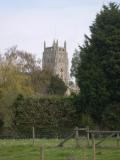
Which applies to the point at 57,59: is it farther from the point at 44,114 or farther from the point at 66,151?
the point at 66,151

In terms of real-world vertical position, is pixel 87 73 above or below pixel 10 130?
above

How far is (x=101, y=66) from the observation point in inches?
2052

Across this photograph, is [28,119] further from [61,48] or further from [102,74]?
[61,48]

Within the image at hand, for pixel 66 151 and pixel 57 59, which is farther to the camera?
pixel 57 59

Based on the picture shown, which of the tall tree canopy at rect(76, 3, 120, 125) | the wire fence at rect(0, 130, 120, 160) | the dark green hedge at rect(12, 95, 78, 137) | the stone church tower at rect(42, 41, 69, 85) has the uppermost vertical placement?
the stone church tower at rect(42, 41, 69, 85)

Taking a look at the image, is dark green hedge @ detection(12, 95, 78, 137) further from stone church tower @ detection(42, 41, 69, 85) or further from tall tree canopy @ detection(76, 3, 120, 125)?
stone church tower @ detection(42, 41, 69, 85)

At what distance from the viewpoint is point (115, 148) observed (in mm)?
31141

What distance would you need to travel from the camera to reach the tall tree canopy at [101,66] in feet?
168

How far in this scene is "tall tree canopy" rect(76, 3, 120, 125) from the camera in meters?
51.1

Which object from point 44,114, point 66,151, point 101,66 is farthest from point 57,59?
point 66,151

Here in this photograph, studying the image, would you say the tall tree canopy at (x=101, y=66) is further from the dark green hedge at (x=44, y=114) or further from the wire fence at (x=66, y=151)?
the wire fence at (x=66, y=151)

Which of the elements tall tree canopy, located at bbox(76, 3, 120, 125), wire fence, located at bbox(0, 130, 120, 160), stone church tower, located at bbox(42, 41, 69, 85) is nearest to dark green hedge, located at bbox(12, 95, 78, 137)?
tall tree canopy, located at bbox(76, 3, 120, 125)

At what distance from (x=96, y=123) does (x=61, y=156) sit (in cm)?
2581

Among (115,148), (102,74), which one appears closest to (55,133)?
(102,74)
